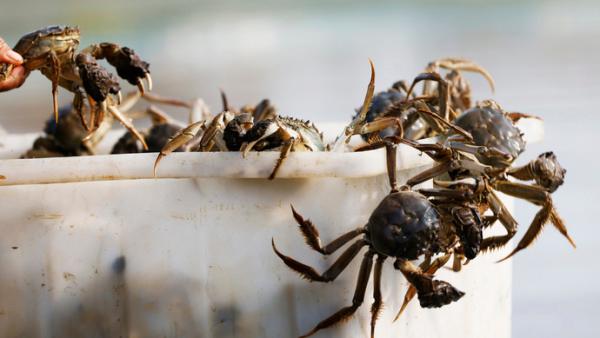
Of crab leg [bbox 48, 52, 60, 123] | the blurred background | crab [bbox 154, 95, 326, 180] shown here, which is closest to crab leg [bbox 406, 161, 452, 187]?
crab [bbox 154, 95, 326, 180]

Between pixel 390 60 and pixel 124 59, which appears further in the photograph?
pixel 390 60

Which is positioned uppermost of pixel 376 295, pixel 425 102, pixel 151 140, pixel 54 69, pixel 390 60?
pixel 54 69

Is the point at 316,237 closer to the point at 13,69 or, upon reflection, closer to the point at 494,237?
the point at 494,237

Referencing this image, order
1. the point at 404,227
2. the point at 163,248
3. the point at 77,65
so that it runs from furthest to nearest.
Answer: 1. the point at 77,65
2. the point at 163,248
3. the point at 404,227

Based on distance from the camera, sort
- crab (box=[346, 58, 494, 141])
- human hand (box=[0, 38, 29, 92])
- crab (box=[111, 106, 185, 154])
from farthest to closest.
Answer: crab (box=[111, 106, 185, 154]) < crab (box=[346, 58, 494, 141]) < human hand (box=[0, 38, 29, 92])

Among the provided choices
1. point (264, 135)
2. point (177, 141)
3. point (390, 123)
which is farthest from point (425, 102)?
point (177, 141)

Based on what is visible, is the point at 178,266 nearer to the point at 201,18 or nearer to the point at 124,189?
the point at 124,189

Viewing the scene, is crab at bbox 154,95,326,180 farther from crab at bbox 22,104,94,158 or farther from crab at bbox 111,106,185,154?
crab at bbox 22,104,94,158

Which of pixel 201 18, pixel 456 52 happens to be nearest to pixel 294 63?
pixel 456 52
